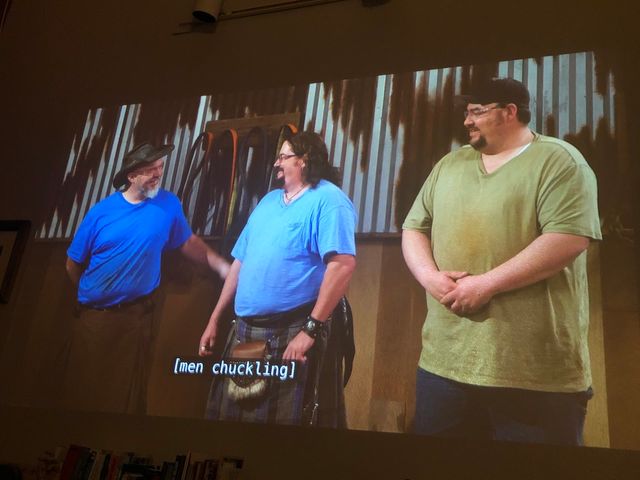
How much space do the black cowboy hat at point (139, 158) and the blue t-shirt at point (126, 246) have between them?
0.10m

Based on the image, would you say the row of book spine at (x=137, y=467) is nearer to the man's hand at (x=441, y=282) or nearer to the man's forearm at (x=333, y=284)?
the man's forearm at (x=333, y=284)

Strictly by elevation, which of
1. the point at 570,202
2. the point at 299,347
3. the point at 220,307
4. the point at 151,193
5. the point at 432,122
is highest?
the point at 432,122

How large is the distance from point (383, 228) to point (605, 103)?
813 millimetres

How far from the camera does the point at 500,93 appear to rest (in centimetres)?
207

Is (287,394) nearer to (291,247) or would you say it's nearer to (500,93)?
(291,247)

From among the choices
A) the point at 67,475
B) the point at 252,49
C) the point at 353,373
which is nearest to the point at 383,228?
the point at 353,373

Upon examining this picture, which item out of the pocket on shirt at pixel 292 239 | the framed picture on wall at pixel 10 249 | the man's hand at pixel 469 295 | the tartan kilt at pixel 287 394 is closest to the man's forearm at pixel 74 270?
the framed picture on wall at pixel 10 249

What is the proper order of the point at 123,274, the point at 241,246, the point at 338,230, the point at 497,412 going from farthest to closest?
the point at 123,274 → the point at 241,246 → the point at 338,230 → the point at 497,412

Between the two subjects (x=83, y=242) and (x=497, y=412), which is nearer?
(x=497, y=412)

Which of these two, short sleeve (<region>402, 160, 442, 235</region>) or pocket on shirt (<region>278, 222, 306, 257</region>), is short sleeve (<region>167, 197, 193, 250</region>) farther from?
short sleeve (<region>402, 160, 442, 235</region>)

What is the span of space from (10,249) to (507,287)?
2.02 metres

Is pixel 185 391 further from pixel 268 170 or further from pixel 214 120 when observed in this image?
pixel 214 120

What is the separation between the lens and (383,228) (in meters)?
2.01

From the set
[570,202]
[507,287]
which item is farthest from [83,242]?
[570,202]
